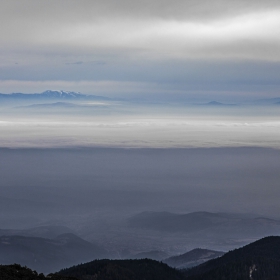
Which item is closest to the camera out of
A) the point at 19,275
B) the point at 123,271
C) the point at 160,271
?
the point at 19,275

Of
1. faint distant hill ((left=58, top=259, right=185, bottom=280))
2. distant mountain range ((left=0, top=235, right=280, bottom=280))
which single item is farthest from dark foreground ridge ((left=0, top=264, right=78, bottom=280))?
distant mountain range ((left=0, top=235, right=280, bottom=280))

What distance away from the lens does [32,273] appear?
87.5 metres

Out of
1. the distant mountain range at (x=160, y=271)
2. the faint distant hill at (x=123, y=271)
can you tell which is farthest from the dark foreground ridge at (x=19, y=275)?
the distant mountain range at (x=160, y=271)

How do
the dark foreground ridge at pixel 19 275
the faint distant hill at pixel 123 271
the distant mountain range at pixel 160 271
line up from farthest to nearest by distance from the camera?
1. the distant mountain range at pixel 160 271
2. the faint distant hill at pixel 123 271
3. the dark foreground ridge at pixel 19 275

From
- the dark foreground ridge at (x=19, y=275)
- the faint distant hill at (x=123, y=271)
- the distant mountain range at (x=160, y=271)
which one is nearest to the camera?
the dark foreground ridge at (x=19, y=275)

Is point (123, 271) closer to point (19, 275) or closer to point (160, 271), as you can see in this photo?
point (160, 271)

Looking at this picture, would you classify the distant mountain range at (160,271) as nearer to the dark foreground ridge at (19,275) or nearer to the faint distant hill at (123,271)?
the faint distant hill at (123,271)

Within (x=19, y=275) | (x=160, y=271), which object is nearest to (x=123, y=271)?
(x=160, y=271)

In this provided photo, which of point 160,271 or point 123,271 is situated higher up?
point 123,271

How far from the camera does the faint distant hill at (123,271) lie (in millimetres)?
156875

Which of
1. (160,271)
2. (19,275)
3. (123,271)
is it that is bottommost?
(160,271)

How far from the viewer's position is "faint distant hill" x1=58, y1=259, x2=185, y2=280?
157 m

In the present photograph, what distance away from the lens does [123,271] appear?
528ft

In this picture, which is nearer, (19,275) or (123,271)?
(19,275)
